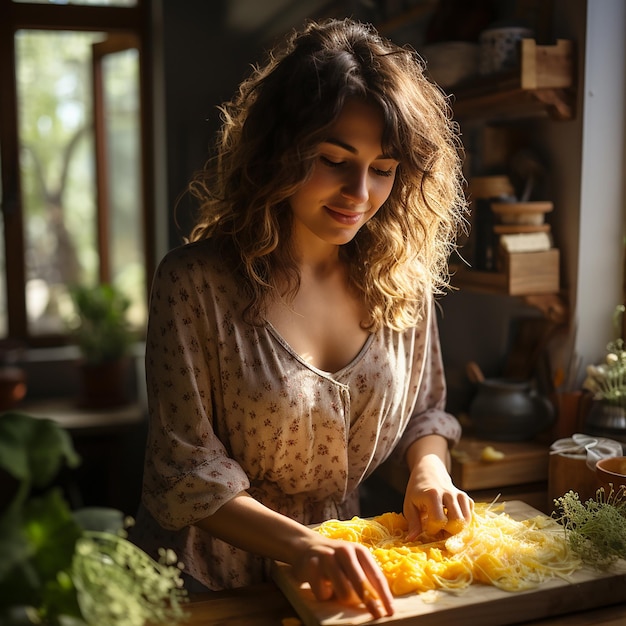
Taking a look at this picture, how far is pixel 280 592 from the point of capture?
125 cm

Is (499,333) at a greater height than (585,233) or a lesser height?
lesser

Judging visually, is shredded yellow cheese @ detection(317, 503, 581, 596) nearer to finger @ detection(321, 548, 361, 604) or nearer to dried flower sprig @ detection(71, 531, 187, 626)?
finger @ detection(321, 548, 361, 604)

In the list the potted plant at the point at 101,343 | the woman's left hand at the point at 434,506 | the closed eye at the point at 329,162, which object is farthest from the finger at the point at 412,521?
the potted plant at the point at 101,343

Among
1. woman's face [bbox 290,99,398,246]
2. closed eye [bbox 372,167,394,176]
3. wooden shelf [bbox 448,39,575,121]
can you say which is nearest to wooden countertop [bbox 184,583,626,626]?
woman's face [bbox 290,99,398,246]

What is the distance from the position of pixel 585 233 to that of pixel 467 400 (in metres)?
0.59

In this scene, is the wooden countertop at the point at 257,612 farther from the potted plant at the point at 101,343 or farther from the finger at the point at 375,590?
the potted plant at the point at 101,343

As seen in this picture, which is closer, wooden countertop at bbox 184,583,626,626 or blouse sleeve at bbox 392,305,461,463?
wooden countertop at bbox 184,583,626,626

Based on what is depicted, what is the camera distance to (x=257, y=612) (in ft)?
3.90

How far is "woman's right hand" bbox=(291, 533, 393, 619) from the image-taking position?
1.07m

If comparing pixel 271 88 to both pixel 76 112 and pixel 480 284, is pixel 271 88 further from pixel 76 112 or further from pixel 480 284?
pixel 76 112

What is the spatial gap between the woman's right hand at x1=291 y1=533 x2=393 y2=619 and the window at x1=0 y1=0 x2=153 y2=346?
8.82 feet

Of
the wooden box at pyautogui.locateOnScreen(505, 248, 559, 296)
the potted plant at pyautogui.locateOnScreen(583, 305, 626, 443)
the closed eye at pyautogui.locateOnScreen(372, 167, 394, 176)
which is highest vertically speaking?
the closed eye at pyautogui.locateOnScreen(372, 167, 394, 176)

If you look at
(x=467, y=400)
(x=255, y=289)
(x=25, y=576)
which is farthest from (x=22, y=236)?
(x=25, y=576)

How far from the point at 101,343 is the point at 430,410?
2.06 metres
